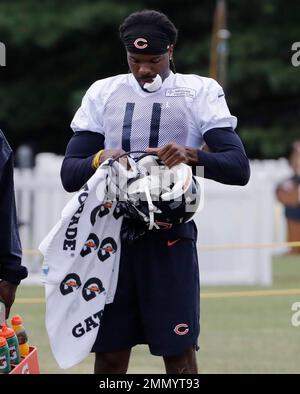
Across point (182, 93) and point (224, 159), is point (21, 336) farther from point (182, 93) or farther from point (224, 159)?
point (182, 93)

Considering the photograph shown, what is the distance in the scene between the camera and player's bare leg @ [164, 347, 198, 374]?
551 centimetres

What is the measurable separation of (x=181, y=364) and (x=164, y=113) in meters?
1.17

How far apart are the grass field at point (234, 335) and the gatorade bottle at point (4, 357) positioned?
3266mm

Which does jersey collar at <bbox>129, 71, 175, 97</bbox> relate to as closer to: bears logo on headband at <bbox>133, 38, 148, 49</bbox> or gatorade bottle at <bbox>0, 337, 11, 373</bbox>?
bears logo on headband at <bbox>133, 38, 148, 49</bbox>

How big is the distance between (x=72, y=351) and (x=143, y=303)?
0.40 meters

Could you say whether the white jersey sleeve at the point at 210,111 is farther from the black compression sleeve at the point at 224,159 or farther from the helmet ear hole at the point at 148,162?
the helmet ear hole at the point at 148,162

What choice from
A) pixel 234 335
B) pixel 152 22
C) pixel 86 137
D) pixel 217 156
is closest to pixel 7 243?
pixel 86 137

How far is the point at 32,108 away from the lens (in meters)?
34.8

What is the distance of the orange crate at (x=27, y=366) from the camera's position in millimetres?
4829

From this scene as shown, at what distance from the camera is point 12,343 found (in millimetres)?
4961

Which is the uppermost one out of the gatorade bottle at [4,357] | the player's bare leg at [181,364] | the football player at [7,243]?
the football player at [7,243]

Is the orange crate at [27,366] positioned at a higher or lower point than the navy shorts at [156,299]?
lower

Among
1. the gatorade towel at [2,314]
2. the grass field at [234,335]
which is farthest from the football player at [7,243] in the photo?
the grass field at [234,335]

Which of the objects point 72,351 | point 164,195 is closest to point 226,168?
point 164,195
